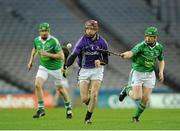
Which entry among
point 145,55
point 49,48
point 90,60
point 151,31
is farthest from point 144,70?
point 49,48

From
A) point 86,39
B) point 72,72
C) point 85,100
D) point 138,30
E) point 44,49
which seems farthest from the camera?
point 138,30

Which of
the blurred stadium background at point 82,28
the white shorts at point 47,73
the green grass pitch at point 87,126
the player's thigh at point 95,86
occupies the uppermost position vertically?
the blurred stadium background at point 82,28

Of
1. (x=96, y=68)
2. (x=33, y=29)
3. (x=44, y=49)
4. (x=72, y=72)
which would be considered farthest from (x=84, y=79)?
(x=33, y=29)

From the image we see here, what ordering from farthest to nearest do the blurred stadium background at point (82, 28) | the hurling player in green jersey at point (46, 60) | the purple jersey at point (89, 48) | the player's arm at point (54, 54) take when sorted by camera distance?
the blurred stadium background at point (82, 28) < the hurling player in green jersey at point (46, 60) < the player's arm at point (54, 54) < the purple jersey at point (89, 48)

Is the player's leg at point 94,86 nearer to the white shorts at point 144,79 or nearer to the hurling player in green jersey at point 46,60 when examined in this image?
the white shorts at point 144,79

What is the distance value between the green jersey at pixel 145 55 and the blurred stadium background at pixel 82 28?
1560cm

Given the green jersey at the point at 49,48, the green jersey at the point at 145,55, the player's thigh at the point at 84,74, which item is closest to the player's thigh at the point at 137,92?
the green jersey at the point at 145,55

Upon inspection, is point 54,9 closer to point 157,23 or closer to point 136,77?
point 157,23

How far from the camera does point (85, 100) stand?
1569 cm

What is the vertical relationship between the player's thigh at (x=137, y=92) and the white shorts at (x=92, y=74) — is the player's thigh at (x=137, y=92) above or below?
below

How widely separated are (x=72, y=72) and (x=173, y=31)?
5.58 metres

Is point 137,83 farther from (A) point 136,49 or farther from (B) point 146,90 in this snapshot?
(A) point 136,49

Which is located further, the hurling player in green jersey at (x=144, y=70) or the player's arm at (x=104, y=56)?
the hurling player in green jersey at (x=144, y=70)

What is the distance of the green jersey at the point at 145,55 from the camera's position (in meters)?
15.3
